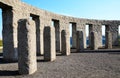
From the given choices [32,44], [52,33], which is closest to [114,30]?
[52,33]

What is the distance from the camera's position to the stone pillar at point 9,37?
1242cm

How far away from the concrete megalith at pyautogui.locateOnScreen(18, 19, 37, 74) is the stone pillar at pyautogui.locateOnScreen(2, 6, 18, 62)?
442cm

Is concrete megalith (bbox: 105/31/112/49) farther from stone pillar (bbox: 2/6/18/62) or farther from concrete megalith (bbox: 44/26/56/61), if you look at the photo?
stone pillar (bbox: 2/6/18/62)

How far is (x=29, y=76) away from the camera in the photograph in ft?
24.5

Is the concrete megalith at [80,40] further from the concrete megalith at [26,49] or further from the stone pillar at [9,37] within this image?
the concrete megalith at [26,49]

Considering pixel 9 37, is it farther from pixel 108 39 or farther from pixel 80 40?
pixel 108 39

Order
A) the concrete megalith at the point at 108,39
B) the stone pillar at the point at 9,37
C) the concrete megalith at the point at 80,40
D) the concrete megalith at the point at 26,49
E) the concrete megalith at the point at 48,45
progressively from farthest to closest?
the concrete megalith at the point at 108,39, the concrete megalith at the point at 80,40, the stone pillar at the point at 9,37, the concrete megalith at the point at 48,45, the concrete megalith at the point at 26,49

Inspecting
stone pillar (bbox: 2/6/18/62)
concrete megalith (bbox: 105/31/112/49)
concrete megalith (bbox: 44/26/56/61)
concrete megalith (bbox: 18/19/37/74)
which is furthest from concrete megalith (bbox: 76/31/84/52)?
concrete megalith (bbox: 18/19/37/74)

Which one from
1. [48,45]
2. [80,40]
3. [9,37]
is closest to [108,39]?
[80,40]

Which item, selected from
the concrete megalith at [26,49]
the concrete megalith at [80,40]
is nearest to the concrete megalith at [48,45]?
the concrete megalith at [26,49]

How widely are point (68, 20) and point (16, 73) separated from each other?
1435cm

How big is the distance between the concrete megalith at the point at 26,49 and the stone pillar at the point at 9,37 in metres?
4.42

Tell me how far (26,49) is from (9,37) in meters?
4.94

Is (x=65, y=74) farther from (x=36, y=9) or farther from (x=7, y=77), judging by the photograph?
(x=36, y=9)
